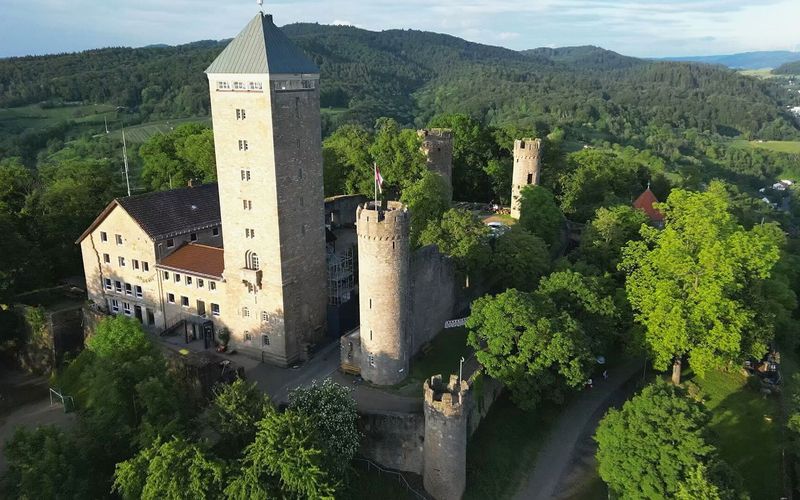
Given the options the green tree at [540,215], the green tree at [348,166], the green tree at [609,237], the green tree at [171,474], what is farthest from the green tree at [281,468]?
the green tree at [348,166]

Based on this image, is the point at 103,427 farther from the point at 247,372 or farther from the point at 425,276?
the point at 425,276

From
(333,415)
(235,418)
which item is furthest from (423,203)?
(235,418)

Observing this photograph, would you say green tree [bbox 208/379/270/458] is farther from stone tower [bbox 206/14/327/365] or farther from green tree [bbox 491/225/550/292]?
green tree [bbox 491/225/550/292]

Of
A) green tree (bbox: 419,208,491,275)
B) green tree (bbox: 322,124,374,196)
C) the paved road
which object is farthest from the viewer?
green tree (bbox: 322,124,374,196)

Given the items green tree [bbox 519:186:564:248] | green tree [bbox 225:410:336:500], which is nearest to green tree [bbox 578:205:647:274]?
green tree [bbox 519:186:564:248]

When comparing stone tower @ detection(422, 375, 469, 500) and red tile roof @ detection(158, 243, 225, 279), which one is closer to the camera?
stone tower @ detection(422, 375, 469, 500)

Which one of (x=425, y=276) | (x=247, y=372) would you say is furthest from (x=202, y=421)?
(x=425, y=276)

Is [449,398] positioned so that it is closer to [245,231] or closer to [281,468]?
[281,468]
